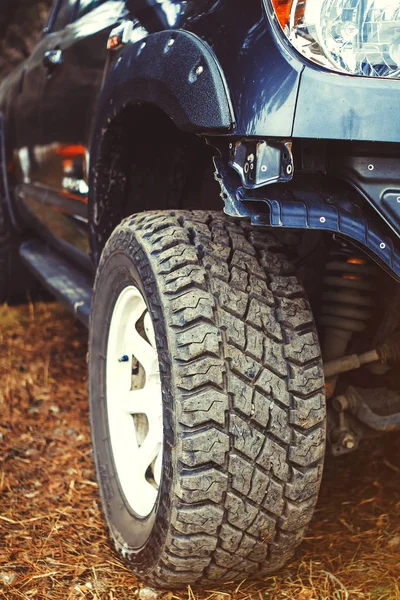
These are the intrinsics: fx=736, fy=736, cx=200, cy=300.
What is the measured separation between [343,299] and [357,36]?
0.66 metres

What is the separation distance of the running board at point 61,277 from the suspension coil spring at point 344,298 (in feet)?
3.08

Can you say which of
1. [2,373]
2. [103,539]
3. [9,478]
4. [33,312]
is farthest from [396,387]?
[33,312]

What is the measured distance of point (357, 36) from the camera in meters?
1.34

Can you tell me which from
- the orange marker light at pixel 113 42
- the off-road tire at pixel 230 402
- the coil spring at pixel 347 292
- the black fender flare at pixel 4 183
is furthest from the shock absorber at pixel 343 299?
the black fender flare at pixel 4 183

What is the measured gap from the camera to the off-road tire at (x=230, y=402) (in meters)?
1.55

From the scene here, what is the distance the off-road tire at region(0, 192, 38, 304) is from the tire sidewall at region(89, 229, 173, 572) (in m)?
2.23

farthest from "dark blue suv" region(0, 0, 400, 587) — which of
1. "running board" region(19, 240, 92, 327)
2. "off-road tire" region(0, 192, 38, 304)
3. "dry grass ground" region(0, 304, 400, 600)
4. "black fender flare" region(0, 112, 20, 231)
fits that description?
"off-road tire" region(0, 192, 38, 304)

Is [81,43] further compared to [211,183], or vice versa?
[81,43]

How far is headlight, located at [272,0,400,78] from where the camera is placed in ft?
4.40

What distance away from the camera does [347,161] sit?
1.36 metres

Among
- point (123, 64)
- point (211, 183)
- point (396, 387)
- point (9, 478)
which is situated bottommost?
point (9, 478)

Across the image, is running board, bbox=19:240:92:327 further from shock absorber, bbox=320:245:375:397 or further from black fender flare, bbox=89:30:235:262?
shock absorber, bbox=320:245:375:397

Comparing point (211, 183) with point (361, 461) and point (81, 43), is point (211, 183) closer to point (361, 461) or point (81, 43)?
point (81, 43)

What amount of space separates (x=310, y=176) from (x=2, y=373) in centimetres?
252
